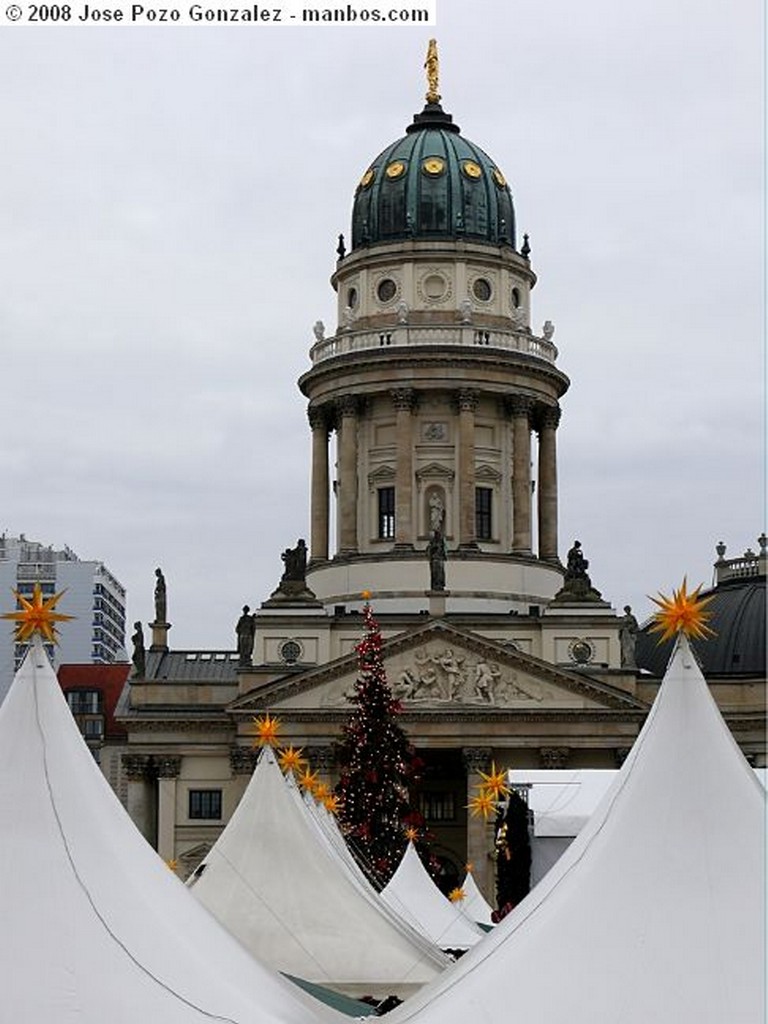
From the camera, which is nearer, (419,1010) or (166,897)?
(419,1010)

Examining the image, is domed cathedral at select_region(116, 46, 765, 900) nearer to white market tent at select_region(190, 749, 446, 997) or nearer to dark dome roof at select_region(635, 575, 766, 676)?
dark dome roof at select_region(635, 575, 766, 676)

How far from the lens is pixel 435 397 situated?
78.4m

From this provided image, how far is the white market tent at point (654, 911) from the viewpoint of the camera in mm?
16016

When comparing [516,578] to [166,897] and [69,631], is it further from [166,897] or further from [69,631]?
[69,631]

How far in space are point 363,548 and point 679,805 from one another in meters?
60.6

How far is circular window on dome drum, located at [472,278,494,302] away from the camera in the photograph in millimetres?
79500

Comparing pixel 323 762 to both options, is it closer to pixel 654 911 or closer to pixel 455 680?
pixel 455 680

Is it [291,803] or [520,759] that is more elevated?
[520,759]

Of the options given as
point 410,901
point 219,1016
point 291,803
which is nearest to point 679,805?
point 219,1016

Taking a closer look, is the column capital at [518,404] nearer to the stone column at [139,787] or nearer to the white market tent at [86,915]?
the stone column at [139,787]

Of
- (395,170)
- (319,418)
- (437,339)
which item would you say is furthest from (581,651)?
(395,170)

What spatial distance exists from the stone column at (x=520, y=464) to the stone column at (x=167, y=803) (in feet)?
52.1

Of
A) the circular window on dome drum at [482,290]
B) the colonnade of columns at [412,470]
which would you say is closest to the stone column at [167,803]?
the colonnade of columns at [412,470]

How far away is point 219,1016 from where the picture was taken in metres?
16.6
